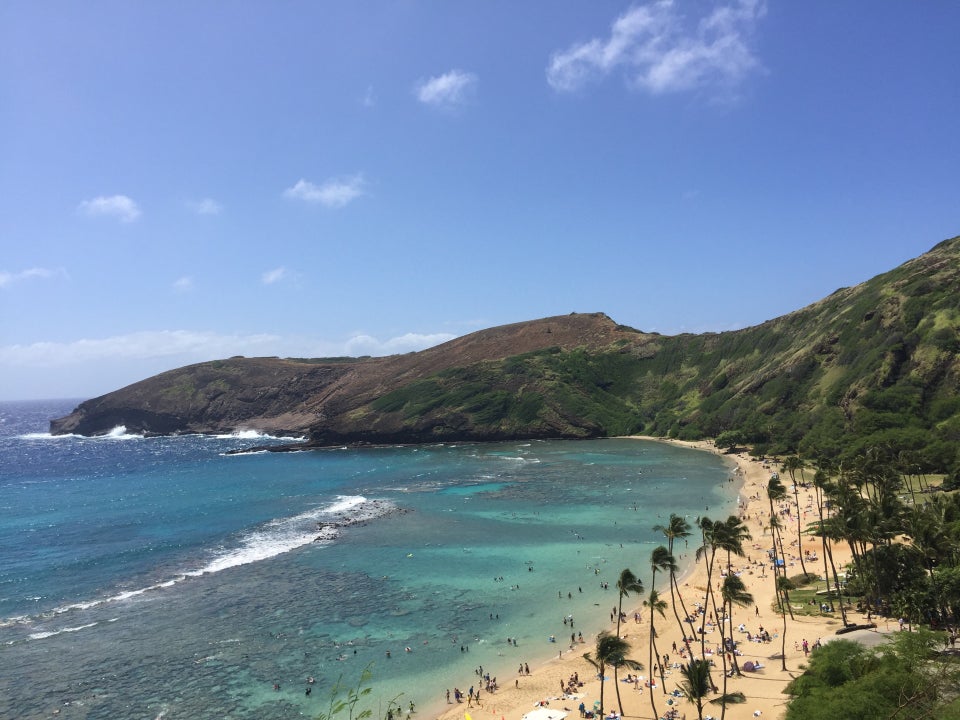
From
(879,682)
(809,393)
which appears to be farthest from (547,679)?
(809,393)

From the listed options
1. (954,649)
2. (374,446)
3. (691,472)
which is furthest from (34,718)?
(374,446)

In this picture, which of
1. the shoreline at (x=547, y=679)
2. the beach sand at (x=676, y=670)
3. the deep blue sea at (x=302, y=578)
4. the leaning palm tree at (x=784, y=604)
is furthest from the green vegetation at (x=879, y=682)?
the deep blue sea at (x=302, y=578)

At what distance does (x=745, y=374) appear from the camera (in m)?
169

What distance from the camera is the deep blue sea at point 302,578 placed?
41.7 meters

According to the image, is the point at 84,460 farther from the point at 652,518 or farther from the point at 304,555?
the point at 652,518

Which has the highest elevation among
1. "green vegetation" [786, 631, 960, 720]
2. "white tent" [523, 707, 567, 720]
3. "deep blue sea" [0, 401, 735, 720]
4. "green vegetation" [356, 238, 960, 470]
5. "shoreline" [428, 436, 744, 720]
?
"green vegetation" [356, 238, 960, 470]

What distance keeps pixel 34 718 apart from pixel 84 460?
147 metres

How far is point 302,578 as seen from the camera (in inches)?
2421

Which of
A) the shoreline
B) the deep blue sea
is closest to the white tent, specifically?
the shoreline

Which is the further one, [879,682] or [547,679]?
[547,679]

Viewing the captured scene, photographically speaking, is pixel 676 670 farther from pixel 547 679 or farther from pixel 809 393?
pixel 809 393

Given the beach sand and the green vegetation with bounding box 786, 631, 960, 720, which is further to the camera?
the beach sand

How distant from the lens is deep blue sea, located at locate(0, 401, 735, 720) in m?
41.7

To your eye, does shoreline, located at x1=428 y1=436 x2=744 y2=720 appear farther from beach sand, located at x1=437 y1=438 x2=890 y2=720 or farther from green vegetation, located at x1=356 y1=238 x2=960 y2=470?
green vegetation, located at x1=356 y1=238 x2=960 y2=470
